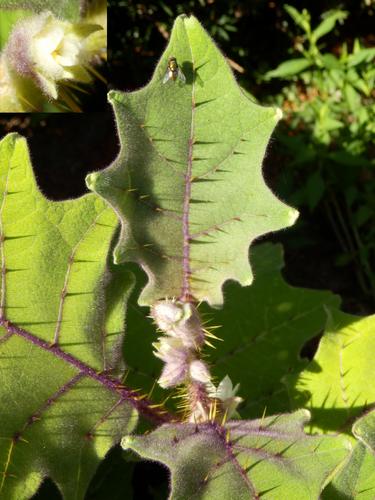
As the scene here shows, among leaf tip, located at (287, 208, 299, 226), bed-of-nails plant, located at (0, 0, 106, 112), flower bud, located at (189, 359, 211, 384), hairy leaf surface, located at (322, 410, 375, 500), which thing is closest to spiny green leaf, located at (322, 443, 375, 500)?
hairy leaf surface, located at (322, 410, 375, 500)

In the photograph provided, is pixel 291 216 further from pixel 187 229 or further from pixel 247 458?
pixel 247 458

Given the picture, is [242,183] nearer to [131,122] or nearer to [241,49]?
[131,122]

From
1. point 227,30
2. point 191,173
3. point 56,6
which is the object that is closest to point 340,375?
point 191,173

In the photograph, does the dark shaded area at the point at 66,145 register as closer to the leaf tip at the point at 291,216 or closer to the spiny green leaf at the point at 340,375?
the spiny green leaf at the point at 340,375

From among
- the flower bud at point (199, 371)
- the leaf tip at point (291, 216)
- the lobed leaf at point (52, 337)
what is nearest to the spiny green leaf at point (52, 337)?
the lobed leaf at point (52, 337)

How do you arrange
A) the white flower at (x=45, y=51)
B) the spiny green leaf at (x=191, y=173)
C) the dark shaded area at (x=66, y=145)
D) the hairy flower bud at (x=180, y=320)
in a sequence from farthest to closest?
the dark shaded area at (x=66, y=145), the white flower at (x=45, y=51), the hairy flower bud at (x=180, y=320), the spiny green leaf at (x=191, y=173)

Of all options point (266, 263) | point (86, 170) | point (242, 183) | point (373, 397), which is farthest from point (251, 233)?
point (86, 170)
